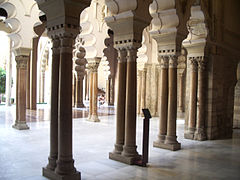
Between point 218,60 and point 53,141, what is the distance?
20.6ft

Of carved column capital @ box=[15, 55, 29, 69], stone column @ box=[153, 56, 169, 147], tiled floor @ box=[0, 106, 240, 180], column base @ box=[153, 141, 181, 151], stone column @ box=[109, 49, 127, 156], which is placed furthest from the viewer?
carved column capital @ box=[15, 55, 29, 69]

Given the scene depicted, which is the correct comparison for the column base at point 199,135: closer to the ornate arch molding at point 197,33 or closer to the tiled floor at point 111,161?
the tiled floor at point 111,161

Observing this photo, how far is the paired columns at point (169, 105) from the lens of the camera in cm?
652

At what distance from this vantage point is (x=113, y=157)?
17.8ft

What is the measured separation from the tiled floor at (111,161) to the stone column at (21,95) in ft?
2.16

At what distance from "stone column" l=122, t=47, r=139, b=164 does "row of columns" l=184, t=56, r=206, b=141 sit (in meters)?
3.36

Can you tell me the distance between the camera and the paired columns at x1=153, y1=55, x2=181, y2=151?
6.52m

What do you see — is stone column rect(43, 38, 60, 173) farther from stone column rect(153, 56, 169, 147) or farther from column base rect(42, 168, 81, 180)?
stone column rect(153, 56, 169, 147)

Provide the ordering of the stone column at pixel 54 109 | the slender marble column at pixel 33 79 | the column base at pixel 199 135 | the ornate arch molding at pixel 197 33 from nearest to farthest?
1. the stone column at pixel 54 109
2. the ornate arch molding at pixel 197 33
3. the column base at pixel 199 135
4. the slender marble column at pixel 33 79

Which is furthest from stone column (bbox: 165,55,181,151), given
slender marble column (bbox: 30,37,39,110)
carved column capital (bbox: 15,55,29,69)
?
slender marble column (bbox: 30,37,39,110)

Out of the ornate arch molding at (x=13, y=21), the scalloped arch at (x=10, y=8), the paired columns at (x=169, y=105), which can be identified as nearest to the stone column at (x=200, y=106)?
the paired columns at (x=169, y=105)

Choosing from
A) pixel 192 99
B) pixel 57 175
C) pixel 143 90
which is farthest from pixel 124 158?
pixel 143 90

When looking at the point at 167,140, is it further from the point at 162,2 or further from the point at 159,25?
the point at 162,2

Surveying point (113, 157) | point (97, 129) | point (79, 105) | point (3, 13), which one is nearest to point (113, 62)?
point (79, 105)
